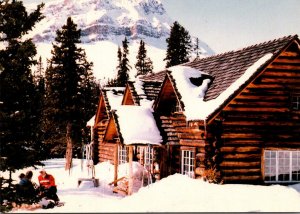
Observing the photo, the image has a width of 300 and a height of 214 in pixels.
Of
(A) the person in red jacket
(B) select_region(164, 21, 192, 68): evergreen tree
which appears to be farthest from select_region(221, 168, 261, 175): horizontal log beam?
(B) select_region(164, 21, 192, 68): evergreen tree

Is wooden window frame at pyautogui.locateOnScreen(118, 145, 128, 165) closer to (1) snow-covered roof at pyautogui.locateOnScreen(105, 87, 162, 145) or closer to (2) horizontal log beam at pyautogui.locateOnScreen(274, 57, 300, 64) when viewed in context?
(1) snow-covered roof at pyautogui.locateOnScreen(105, 87, 162, 145)

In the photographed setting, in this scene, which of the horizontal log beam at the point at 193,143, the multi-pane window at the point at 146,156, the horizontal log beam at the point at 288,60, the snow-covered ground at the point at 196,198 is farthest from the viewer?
the multi-pane window at the point at 146,156

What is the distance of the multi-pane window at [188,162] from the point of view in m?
20.7

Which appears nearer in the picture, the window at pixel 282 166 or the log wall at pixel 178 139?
the log wall at pixel 178 139

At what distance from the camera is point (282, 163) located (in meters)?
20.3

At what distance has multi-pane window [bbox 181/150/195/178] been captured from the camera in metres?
20.7

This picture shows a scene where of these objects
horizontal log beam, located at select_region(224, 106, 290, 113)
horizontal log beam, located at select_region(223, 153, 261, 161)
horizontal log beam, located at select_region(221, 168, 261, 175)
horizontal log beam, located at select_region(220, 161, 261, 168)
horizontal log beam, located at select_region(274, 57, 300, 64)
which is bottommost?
horizontal log beam, located at select_region(221, 168, 261, 175)

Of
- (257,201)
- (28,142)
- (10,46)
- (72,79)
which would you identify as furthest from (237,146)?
(72,79)

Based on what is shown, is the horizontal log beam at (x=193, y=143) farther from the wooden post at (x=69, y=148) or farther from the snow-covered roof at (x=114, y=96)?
the wooden post at (x=69, y=148)

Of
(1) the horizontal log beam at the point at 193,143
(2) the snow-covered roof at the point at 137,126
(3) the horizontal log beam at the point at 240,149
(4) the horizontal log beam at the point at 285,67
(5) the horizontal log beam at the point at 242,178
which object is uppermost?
(4) the horizontal log beam at the point at 285,67

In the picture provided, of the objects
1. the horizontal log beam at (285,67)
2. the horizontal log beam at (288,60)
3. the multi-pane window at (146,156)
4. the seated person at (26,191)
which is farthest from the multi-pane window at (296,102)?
the seated person at (26,191)

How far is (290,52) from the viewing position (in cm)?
2042

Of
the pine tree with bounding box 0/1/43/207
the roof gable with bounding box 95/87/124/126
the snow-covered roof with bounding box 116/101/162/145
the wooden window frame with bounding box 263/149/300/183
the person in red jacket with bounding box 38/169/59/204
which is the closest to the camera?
the pine tree with bounding box 0/1/43/207

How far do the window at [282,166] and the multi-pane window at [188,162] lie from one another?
3.45 m
